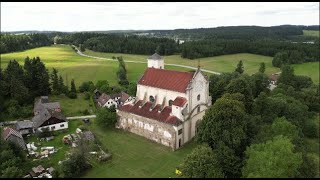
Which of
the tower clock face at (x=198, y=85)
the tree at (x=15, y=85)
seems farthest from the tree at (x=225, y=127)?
the tree at (x=15, y=85)

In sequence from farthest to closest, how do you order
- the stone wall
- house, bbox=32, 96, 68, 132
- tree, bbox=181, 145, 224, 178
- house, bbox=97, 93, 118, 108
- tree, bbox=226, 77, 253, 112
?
house, bbox=97, 93, 118, 108
tree, bbox=226, 77, 253, 112
house, bbox=32, 96, 68, 132
the stone wall
tree, bbox=181, 145, 224, 178

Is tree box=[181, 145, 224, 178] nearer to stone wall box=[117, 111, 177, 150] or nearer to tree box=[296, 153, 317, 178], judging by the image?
tree box=[296, 153, 317, 178]

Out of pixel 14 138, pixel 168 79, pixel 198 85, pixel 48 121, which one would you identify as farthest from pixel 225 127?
pixel 48 121

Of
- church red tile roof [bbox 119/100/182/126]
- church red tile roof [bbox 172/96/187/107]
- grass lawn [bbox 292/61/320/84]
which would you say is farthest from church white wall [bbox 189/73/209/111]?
grass lawn [bbox 292/61/320/84]

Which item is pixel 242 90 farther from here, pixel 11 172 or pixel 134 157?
pixel 11 172

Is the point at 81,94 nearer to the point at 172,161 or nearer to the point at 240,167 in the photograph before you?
the point at 172,161

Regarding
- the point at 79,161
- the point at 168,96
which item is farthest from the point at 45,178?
the point at 168,96
